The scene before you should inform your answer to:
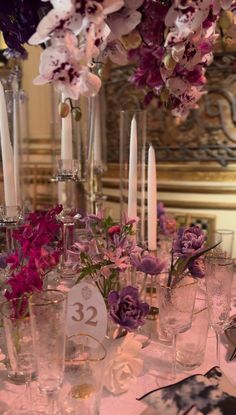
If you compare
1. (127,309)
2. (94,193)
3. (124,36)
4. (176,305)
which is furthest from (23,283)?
(94,193)

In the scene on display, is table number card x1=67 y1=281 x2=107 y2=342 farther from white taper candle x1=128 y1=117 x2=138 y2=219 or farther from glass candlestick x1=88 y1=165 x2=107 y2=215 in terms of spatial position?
glass candlestick x1=88 y1=165 x2=107 y2=215

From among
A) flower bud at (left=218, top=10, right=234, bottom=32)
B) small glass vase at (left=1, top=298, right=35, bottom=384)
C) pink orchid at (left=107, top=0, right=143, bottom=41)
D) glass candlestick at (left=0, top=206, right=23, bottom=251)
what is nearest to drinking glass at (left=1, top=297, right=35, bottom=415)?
small glass vase at (left=1, top=298, right=35, bottom=384)

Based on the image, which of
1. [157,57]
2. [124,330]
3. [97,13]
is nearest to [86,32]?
[97,13]

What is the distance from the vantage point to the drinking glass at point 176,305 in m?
0.88

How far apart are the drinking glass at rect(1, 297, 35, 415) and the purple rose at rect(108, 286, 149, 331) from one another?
15 cm

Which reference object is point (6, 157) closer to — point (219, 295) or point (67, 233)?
point (67, 233)

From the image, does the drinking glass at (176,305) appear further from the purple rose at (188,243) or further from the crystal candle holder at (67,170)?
the crystal candle holder at (67,170)

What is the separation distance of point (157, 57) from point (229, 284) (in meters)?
0.57

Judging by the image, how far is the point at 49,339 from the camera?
0.71 m

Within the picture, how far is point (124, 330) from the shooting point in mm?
854

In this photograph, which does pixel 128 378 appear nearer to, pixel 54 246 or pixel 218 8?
pixel 54 246

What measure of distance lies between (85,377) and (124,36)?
27.8 inches

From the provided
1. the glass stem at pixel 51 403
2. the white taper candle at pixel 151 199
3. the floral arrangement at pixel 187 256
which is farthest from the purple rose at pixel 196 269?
the glass stem at pixel 51 403

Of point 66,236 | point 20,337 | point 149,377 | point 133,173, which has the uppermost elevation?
point 133,173
